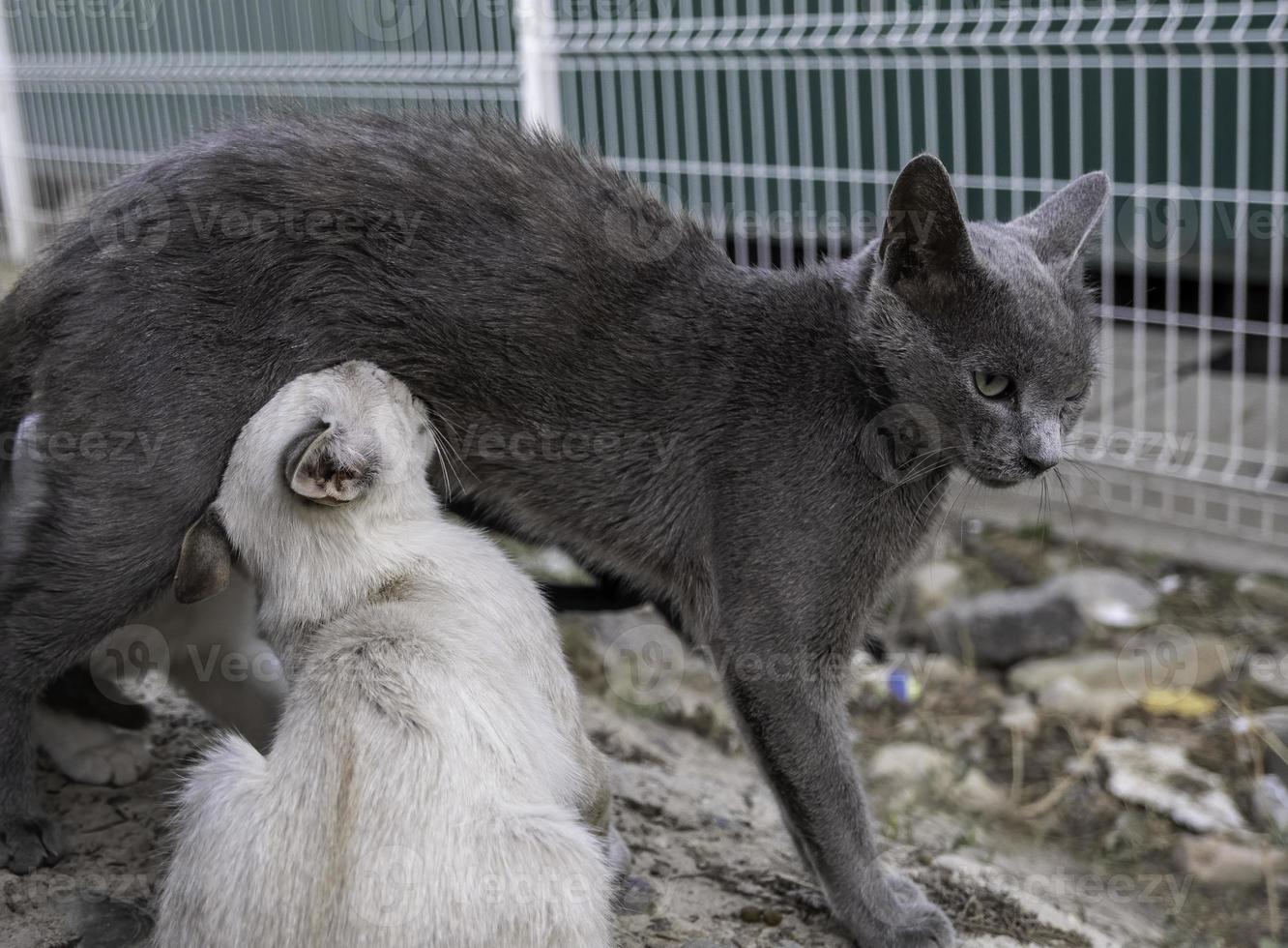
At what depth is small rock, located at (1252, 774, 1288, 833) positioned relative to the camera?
13.0ft

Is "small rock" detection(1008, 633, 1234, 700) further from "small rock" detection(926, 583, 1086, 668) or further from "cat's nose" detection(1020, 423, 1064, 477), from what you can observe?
"cat's nose" detection(1020, 423, 1064, 477)

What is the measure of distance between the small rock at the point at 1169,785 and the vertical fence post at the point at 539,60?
3.63m

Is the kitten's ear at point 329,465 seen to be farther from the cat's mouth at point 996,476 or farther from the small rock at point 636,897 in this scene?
the cat's mouth at point 996,476

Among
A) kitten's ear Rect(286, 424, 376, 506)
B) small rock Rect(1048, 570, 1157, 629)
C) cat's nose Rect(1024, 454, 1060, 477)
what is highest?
kitten's ear Rect(286, 424, 376, 506)

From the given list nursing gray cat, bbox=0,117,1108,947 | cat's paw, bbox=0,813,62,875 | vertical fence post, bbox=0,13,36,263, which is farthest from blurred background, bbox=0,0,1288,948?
vertical fence post, bbox=0,13,36,263

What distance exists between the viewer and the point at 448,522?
2.86 m

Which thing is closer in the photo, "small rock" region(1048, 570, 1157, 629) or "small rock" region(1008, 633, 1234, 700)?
"small rock" region(1008, 633, 1234, 700)

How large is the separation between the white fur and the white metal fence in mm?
2482

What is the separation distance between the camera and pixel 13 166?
8.89 meters

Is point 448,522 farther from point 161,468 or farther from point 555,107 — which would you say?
point 555,107

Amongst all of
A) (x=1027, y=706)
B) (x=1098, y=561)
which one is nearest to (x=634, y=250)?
(x=1027, y=706)

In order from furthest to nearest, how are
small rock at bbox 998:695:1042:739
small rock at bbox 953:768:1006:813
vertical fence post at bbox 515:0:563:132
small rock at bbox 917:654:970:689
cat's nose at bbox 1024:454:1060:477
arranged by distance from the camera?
vertical fence post at bbox 515:0:563:132 < small rock at bbox 917:654:970:689 < small rock at bbox 998:695:1042:739 < small rock at bbox 953:768:1006:813 < cat's nose at bbox 1024:454:1060:477

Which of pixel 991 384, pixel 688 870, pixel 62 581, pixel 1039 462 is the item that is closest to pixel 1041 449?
pixel 1039 462

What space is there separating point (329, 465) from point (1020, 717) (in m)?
2.88
